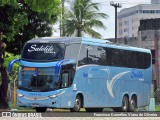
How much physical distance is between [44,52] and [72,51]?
1323mm

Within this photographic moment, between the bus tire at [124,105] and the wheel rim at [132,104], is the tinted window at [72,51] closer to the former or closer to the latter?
the bus tire at [124,105]

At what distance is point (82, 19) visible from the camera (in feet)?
169

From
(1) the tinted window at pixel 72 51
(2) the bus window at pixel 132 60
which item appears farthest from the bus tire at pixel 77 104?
(2) the bus window at pixel 132 60

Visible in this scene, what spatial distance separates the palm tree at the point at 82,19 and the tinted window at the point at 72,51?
1035 inches

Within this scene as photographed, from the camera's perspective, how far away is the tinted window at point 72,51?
77.4 feet

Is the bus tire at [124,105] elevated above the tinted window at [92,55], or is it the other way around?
the tinted window at [92,55]

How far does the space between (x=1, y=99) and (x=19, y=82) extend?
6286 mm

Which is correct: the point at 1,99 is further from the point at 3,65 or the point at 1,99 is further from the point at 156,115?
the point at 156,115

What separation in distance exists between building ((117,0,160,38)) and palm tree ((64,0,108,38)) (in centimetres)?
7726

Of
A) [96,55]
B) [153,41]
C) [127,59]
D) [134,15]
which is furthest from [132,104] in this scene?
[134,15]

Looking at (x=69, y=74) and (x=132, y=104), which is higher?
(x=69, y=74)

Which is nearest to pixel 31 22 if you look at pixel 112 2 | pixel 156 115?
pixel 156 115

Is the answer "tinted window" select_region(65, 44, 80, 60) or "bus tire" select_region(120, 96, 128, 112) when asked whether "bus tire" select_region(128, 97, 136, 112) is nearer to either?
"bus tire" select_region(120, 96, 128, 112)

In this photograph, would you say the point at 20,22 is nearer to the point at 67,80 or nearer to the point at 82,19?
the point at 67,80
